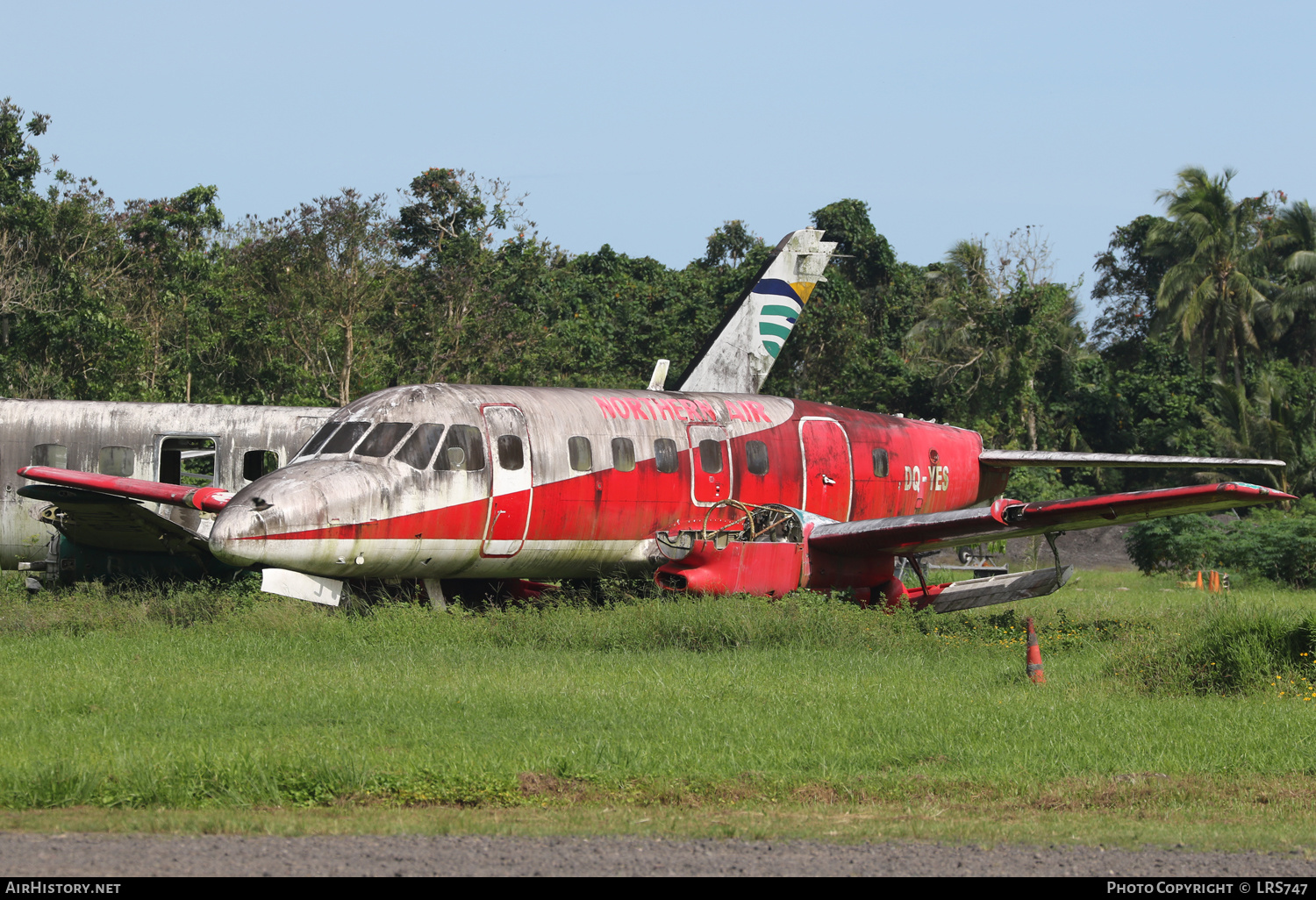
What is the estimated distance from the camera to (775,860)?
688cm

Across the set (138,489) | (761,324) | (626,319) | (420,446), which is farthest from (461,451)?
(626,319)

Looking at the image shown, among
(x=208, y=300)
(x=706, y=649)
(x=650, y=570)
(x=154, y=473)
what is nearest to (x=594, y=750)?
(x=706, y=649)

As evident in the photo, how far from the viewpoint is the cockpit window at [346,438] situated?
1681 centimetres

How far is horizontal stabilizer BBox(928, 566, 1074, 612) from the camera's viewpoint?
19.0 metres

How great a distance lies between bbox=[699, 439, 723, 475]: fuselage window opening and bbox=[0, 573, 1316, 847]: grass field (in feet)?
10.2

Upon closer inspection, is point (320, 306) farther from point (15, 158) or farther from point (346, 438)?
point (346, 438)

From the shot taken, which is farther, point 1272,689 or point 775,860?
point 1272,689

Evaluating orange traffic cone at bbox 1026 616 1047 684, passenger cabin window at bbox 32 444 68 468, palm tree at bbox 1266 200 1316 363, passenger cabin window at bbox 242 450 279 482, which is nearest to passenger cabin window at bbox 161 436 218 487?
passenger cabin window at bbox 242 450 279 482

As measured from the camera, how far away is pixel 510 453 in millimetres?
17594

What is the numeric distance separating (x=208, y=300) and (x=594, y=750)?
3554cm

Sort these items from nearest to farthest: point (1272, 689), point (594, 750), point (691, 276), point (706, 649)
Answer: point (594, 750)
point (1272, 689)
point (706, 649)
point (691, 276)

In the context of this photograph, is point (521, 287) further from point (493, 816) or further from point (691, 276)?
point (493, 816)

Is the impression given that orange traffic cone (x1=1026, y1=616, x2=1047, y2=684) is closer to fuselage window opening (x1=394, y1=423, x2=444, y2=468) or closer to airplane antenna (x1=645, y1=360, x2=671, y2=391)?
fuselage window opening (x1=394, y1=423, x2=444, y2=468)

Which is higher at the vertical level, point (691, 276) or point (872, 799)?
point (691, 276)
